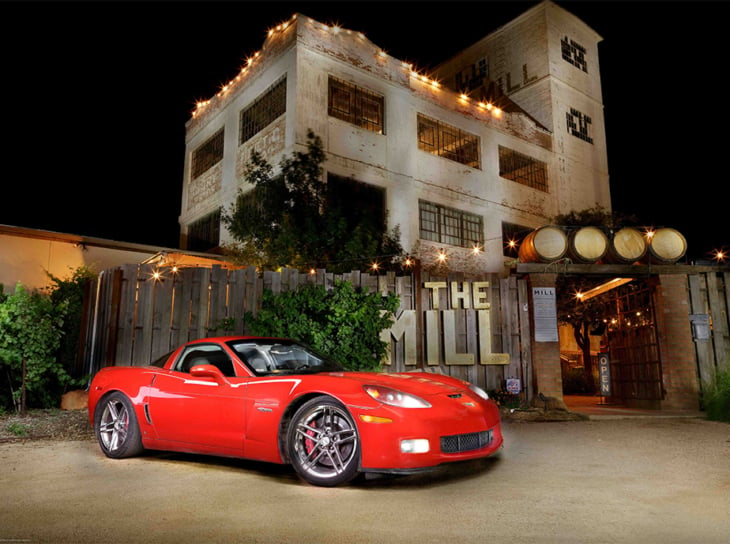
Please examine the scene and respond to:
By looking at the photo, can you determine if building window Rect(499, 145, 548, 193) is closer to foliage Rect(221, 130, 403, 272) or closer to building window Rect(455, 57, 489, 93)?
building window Rect(455, 57, 489, 93)

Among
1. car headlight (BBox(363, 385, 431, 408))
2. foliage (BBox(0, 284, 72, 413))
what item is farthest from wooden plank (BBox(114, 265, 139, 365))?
car headlight (BBox(363, 385, 431, 408))

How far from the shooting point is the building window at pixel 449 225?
20.6 metres

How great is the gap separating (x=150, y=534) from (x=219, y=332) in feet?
20.3

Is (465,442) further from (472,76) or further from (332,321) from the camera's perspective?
(472,76)

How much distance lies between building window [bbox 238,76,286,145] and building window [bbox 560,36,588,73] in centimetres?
1525

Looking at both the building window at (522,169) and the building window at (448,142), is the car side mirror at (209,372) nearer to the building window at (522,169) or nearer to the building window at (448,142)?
the building window at (448,142)

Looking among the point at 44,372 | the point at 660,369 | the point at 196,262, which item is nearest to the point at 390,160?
the point at 196,262

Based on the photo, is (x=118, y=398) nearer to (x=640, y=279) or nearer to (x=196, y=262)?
Result: (x=640, y=279)

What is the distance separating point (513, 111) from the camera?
25.9 m

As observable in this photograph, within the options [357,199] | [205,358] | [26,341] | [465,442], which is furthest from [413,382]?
[357,199]

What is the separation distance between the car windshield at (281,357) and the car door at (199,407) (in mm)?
189

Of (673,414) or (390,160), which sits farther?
(390,160)

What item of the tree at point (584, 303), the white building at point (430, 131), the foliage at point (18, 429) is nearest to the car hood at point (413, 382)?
the foliage at point (18, 429)

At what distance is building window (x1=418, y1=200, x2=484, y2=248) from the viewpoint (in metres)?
20.6
